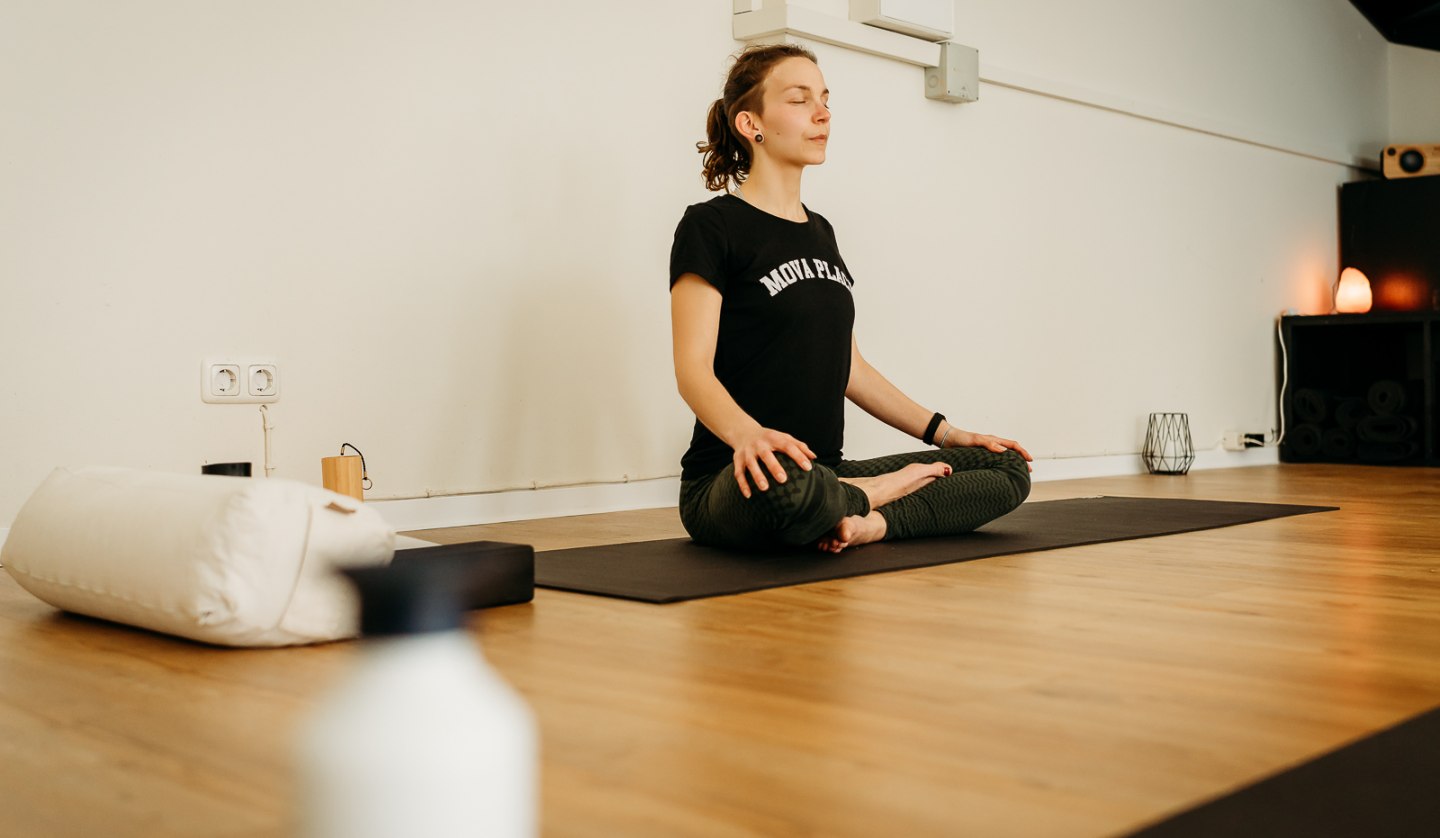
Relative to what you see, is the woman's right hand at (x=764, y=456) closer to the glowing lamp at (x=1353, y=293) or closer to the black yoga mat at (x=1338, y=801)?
the black yoga mat at (x=1338, y=801)

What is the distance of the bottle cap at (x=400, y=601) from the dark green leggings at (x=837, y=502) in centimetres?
161

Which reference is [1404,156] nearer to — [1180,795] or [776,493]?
[776,493]

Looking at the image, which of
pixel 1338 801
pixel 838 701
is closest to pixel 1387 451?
pixel 838 701

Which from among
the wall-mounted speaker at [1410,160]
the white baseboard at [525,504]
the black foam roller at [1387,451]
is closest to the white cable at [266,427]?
the white baseboard at [525,504]

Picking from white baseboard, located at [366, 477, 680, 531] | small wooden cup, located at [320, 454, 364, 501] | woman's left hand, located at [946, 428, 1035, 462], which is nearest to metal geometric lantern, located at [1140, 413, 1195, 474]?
white baseboard, located at [366, 477, 680, 531]

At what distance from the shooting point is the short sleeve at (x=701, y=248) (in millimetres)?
2398

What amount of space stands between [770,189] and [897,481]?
0.63 metres

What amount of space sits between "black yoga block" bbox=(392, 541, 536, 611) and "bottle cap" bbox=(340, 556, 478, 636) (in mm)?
1250

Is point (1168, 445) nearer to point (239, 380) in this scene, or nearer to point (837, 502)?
point (837, 502)

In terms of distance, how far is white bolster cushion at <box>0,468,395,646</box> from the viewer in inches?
59.8

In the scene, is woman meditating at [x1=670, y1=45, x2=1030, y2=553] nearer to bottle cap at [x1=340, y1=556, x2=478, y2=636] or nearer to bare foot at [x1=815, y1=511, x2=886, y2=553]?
bare foot at [x1=815, y1=511, x2=886, y2=553]

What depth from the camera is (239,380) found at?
2.88 m

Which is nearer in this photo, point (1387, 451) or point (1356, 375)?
point (1387, 451)

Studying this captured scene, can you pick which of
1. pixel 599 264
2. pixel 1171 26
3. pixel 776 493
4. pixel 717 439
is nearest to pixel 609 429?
pixel 599 264
